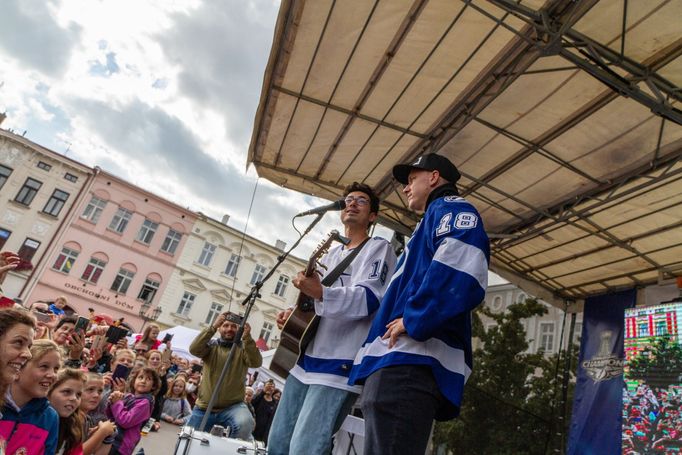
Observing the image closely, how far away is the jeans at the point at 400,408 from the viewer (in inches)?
61.7

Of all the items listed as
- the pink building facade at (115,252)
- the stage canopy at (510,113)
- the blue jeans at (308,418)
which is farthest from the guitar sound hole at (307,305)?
the pink building facade at (115,252)

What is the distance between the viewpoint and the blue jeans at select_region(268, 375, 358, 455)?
2148mm

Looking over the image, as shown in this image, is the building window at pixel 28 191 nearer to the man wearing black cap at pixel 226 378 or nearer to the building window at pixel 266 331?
the building window at pixel 266 331

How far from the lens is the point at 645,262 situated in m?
8.05

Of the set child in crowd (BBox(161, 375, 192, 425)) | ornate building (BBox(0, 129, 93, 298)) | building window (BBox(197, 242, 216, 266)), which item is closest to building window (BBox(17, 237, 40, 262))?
ornate building (BBox(0, 129, 93, 298))

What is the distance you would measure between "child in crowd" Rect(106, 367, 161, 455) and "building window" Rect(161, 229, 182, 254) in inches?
1196

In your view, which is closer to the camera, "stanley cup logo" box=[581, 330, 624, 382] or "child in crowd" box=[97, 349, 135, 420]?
"child in crowd" box=[97, 349, 135, 420]

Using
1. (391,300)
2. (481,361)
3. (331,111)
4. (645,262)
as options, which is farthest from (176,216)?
(391,300)

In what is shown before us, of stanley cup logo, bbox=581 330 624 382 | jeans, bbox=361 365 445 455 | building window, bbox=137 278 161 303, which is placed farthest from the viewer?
building window, bbox=137 278 161 303

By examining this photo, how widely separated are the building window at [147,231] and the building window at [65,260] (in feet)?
14.6

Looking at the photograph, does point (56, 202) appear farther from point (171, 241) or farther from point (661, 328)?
point (661, 328)

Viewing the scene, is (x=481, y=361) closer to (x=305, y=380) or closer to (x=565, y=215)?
(x=565, y=215)

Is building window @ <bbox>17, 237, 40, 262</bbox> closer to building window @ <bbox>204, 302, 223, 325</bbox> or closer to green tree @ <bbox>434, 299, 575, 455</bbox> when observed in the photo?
building window @ <bbox>204, 302, 223, 325</bbox>

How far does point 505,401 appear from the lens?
11.9 meters
